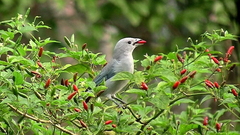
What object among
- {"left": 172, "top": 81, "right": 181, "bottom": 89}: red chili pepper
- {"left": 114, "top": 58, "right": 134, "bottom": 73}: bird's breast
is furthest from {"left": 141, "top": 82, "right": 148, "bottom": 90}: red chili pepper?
{"left": 114, "top": 58, "right": 134, "bottom": 73}: bird's breast

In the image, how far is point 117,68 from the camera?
10.9 ft

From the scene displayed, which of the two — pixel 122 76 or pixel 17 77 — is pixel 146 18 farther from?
pixel 17 77

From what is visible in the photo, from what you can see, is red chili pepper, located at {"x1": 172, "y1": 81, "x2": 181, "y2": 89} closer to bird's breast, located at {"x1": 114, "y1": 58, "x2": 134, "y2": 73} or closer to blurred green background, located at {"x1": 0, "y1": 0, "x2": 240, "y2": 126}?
bird's breast, located at {"x1": 114, "y1": 58, "x2": 134, "y2": 73}

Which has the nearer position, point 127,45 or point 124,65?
point 124,65

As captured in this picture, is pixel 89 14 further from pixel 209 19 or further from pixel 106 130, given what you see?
pixel 106 130

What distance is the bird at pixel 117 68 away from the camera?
9.94 ft

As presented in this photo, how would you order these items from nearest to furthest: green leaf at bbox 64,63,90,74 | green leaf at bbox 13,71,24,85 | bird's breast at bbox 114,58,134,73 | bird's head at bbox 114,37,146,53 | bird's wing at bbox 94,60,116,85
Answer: green leaf at bbox 13,71,24,85
green leaf at bbox 64,63,90,74
bird's wing at bbox 94,60,116,85
bird's breast at bbox 114,58,134,73
bird's head at bbox 114,37,146,53

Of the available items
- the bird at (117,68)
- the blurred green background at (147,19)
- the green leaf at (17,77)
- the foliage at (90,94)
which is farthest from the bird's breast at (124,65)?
the blurred green background at (147,19)

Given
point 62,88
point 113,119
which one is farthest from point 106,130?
point 62,88

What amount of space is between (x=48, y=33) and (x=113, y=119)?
5.22 m

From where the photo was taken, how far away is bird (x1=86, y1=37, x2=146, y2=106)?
3.03 m

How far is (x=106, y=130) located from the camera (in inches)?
92.8

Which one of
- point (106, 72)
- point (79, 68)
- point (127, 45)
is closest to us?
point (79, 68)


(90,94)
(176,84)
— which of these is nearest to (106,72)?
(90,94)
